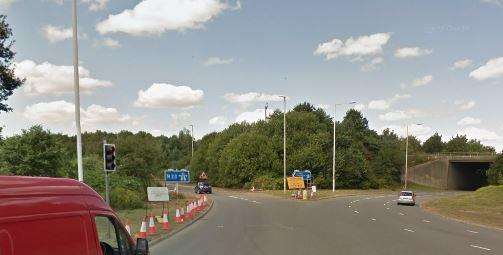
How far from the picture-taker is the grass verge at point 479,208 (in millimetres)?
32494

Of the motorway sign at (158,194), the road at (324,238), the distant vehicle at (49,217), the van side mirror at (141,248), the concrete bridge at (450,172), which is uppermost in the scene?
the distant vehicle at (49,217)

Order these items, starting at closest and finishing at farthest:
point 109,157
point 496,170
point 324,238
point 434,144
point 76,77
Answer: point 109,157 < point 76,77 < point 324,238 < point 496,170 < point 434,144

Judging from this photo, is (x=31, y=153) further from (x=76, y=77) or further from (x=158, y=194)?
(x=76, y=77)

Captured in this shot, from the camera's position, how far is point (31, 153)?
30953mm

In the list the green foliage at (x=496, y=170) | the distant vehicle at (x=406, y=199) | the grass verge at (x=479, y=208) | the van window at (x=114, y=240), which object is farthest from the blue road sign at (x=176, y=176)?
the green foliage at (x=496, y=170)

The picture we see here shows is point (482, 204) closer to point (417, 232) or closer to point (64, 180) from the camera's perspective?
point (417, 232)

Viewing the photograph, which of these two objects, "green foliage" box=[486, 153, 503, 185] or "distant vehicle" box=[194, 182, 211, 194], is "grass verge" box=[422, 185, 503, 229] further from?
"distant vehicle" box=[194, 182, 211, 194]

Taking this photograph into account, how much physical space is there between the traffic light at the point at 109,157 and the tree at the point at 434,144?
144823mm

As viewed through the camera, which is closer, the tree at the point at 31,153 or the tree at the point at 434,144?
the tree at the point at 31,153

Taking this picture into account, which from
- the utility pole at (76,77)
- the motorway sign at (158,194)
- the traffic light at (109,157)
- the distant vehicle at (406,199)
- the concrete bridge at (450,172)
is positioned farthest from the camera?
the concrete bridge at (450,172)

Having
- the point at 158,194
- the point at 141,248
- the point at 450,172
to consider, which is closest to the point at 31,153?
the point at 158,194

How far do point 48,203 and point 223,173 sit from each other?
269ft

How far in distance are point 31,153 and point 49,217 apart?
28.6m

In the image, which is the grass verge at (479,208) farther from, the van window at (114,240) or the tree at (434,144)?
the tree at (434,144)
